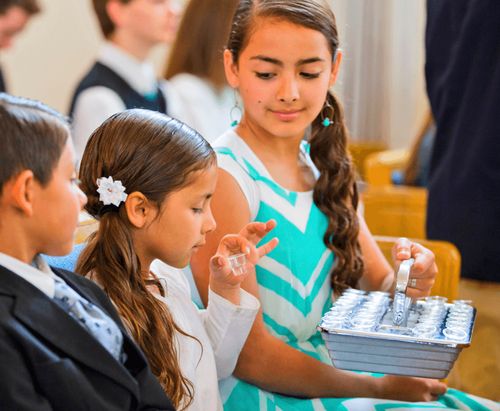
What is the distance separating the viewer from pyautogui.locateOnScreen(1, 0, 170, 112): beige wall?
593cm

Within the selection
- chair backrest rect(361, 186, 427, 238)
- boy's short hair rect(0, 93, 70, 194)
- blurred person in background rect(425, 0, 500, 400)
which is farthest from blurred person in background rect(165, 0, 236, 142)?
boy's short hair rect(0, 93, 70, 194)

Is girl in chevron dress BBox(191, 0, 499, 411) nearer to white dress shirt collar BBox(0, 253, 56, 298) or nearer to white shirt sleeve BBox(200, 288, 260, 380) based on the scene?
white shirt sleeve BBox(200, 288, 260, 380)

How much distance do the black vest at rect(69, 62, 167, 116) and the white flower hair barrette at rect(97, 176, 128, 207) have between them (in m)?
1.91

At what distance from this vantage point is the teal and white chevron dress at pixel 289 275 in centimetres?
191

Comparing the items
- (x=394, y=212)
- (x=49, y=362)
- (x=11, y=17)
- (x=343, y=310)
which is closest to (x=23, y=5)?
(x=11, y=17)

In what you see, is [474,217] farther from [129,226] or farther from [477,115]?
[129,226]

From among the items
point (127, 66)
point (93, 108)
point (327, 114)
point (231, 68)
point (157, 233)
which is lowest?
point (93, 108)

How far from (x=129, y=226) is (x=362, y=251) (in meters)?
0.71

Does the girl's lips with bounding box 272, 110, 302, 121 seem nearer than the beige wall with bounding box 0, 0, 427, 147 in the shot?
Yes

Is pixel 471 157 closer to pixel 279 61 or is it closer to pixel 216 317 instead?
pixel 279 61

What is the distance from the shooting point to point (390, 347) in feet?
5.21

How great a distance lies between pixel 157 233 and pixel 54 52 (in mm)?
4679

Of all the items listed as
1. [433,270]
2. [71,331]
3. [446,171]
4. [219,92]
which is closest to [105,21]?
[219,92]

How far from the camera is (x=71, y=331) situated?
1.32 metres
